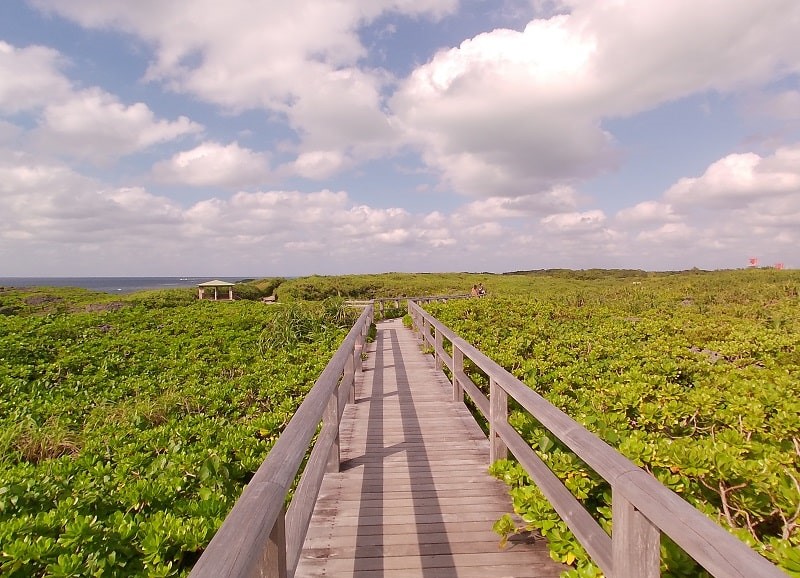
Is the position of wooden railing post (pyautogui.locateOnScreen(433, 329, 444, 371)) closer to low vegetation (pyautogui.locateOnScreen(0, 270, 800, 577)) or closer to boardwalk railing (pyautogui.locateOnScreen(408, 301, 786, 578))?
low vegetation (pyautogui.locateOnScreen(0, 270, 800, 577))

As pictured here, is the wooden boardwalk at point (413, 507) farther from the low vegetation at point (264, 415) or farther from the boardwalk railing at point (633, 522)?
the boardwalk railing at point (633, 522)

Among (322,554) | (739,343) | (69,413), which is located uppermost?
(739,343)

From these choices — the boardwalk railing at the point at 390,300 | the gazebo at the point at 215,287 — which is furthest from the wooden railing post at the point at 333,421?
the gazebo at the point at 215,287

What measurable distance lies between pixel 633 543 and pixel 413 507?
72.0 inches

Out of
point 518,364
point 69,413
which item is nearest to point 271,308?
point 69,413

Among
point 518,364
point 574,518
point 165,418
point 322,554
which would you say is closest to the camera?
point 574,518

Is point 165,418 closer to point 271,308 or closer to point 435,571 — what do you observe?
point 435,571

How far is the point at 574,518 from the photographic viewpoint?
6.71 ft

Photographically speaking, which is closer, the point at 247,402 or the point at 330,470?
the point at 330,470

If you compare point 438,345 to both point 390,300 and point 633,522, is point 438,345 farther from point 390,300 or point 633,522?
point 390,300

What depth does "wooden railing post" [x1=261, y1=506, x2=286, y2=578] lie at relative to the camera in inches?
60.9

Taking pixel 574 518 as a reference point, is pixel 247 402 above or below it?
below

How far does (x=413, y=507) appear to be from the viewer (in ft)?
10.2

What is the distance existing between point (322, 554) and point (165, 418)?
4.83 metres
